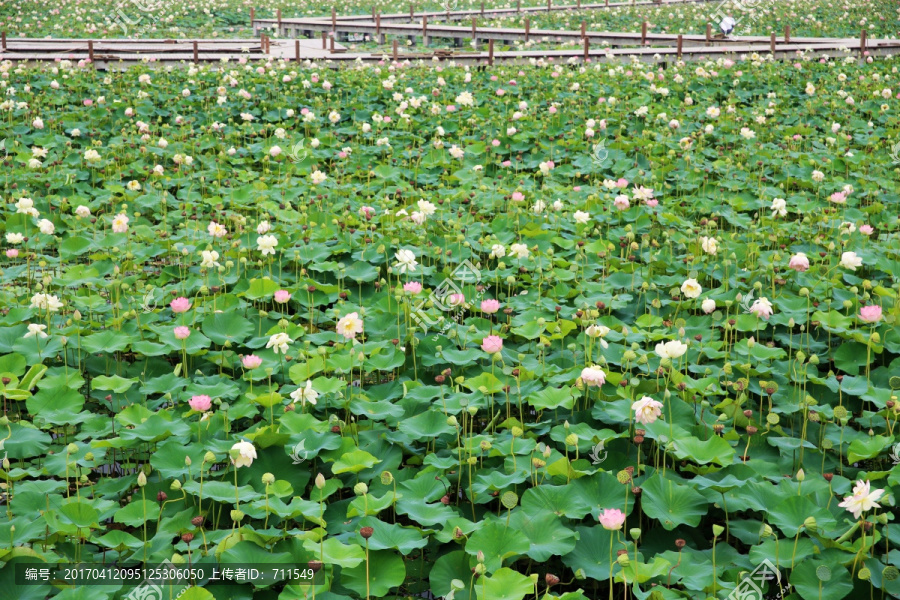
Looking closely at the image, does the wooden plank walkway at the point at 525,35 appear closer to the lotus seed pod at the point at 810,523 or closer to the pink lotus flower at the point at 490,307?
the pink lotus flower at the point at 490,307

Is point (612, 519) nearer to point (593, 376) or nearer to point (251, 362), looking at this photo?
point (593, 376)

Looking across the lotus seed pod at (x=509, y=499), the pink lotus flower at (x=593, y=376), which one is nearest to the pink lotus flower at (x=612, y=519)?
the lotus seed pod at (x=509, y=499)

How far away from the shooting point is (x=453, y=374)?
9.63 feet

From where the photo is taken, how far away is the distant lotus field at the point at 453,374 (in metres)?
2.02


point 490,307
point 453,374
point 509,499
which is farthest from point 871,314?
point 509,499

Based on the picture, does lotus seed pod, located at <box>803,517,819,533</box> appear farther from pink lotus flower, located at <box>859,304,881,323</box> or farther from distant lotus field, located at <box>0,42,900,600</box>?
pink lotus flower, located at <box>859,304,881,323</box>

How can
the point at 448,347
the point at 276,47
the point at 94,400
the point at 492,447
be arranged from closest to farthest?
the point at 492,447 → the point at 94,400 → the point at 448,347 → the point at 276,47

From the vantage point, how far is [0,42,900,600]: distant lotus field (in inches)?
79.4

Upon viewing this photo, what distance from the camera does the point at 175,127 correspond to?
22.3ft

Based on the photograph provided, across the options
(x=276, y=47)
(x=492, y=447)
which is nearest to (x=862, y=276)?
(x=492, y=447)

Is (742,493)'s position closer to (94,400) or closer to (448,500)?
(448,500)

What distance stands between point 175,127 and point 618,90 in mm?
4083

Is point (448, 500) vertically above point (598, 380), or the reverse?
point (598, 380)

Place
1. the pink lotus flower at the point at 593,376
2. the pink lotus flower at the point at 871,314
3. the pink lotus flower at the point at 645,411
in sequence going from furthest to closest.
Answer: the pink lotus flower at the point at 871,314, the pink lotus flower at the point at 593,376, the pink lotus flower at the point at 645,411
